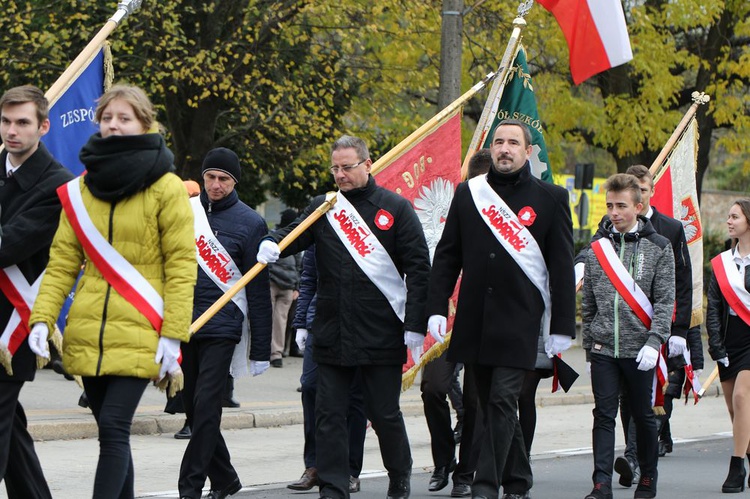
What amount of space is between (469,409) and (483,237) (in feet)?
4.52

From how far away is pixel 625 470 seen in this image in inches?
352

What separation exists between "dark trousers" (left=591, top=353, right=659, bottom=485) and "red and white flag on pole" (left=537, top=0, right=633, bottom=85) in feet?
12.1

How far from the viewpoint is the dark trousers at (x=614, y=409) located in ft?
26.8

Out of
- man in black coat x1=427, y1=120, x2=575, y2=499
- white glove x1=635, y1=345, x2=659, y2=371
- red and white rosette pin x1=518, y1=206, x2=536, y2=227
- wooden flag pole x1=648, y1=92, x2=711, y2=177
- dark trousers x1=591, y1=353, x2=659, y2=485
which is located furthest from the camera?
wooden flag pole x1=648, y1=92, x2=711, y2=177

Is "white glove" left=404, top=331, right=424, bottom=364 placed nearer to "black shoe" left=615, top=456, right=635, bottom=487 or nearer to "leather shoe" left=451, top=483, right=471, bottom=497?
"leather shoe" left=451, top=483, right=471, bottom=497

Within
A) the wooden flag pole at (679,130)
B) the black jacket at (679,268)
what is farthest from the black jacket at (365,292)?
the wooden flag pole at (679,130)

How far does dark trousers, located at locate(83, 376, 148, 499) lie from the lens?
546 centimetres

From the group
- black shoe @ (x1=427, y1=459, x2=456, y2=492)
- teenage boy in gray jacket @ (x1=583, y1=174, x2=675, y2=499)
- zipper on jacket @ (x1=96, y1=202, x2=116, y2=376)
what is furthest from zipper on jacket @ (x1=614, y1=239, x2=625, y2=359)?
zipper on jacket @ (x1=96, y1=202, x2=116, y2=376)

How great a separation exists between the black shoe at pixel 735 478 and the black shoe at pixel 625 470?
0.59 meters

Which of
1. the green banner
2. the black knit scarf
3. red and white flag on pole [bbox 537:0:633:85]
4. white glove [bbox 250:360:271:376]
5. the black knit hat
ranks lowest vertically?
white glove [bbox 250:360:271:376]

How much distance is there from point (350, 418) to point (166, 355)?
9.63 ft

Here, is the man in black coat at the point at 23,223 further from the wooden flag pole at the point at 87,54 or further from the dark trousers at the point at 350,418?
the dark trousers at the point at 350,418

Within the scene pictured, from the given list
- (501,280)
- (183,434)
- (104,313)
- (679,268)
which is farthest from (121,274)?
(183,434)

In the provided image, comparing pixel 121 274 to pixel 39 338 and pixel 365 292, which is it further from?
pixel 365 292
